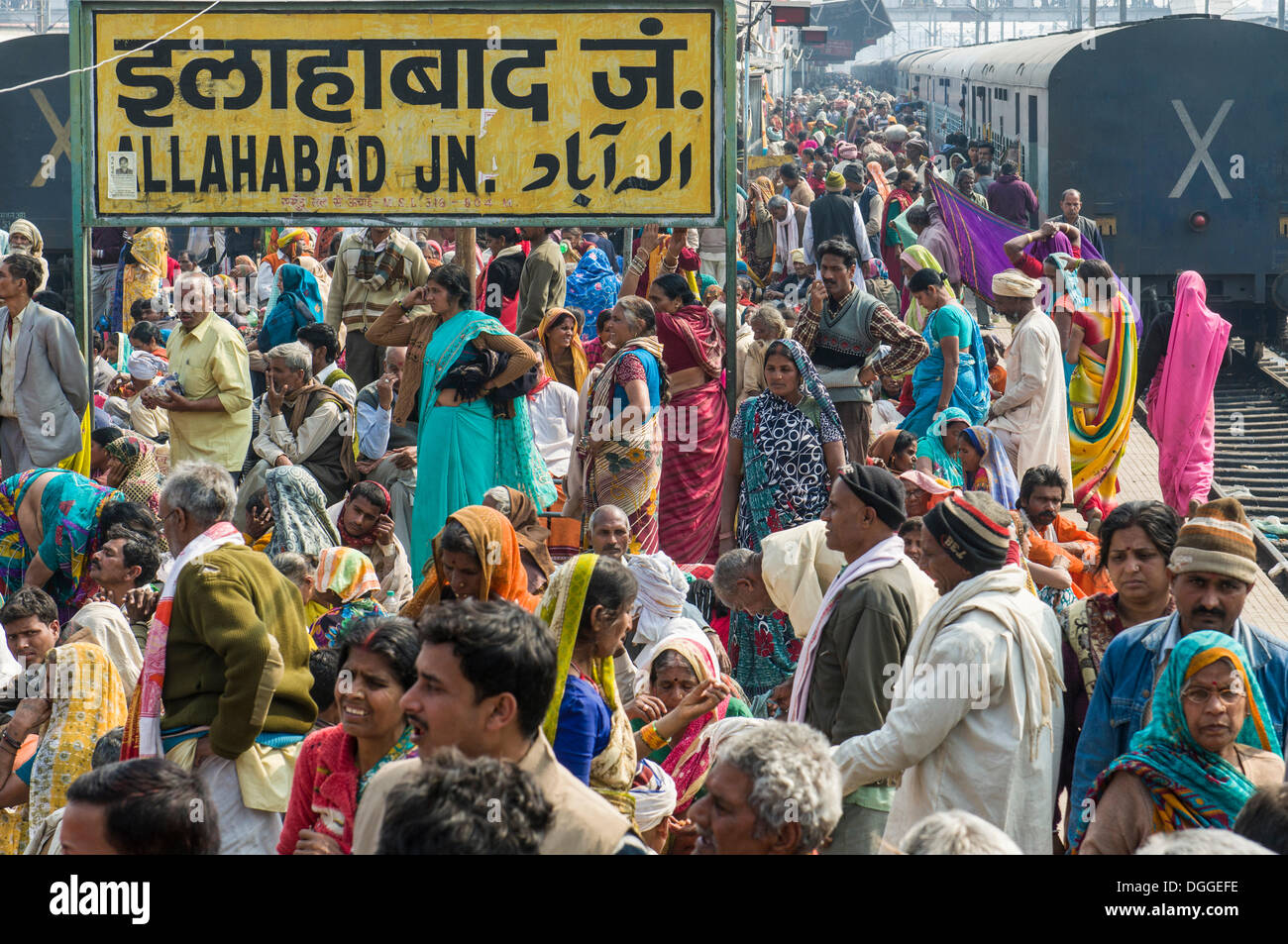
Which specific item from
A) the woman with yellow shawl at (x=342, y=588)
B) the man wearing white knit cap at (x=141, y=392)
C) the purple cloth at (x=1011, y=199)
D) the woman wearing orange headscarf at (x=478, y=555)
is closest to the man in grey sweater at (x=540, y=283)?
the man wearing white knit cap at (x=141, y=392)

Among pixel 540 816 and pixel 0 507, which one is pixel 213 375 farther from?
pixel 540 816

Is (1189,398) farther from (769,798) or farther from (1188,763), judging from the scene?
(769,798)

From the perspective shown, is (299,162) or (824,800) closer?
(824,800)

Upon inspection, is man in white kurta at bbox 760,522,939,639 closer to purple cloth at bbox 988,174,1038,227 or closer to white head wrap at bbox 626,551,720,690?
white head wrap at bbox 626,551,720,690

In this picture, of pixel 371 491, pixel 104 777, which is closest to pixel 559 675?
pixel 104 777

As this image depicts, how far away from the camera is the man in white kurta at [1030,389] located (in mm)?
8430

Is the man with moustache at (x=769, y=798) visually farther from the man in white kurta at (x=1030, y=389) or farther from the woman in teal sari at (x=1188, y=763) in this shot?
the man in white kurta at (x=1030, y=389)

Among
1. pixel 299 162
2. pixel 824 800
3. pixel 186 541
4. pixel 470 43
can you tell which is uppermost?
pixel 470 43

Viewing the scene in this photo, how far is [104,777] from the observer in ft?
9.31

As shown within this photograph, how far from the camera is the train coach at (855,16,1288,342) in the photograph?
51.0 feet

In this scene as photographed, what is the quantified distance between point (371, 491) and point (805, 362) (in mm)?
1949

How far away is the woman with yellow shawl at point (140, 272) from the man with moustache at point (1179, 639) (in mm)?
9999

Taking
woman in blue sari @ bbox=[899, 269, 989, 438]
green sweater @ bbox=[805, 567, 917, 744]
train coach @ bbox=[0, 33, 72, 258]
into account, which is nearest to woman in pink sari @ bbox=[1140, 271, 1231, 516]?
woman in blue sari @ bbox=[899, 269, 989, 438]

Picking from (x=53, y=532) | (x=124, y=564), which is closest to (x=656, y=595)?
(x=124, y=564)
